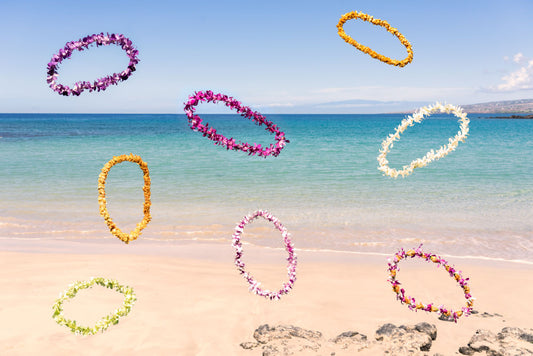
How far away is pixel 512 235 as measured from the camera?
1478 cm

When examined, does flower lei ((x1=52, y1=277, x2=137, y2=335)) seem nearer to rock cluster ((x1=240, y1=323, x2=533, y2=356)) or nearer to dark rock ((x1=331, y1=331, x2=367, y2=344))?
rock cluster ((x1=240, y1=323, x2=533, y2=356))

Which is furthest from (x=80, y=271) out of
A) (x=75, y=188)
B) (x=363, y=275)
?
(x=75, y=188)

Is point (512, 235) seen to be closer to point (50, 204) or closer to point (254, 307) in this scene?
point (254, 307)

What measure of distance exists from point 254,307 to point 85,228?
8272 mm

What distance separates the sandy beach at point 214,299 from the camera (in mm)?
8006

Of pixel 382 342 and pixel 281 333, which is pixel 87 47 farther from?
pixel 382 342

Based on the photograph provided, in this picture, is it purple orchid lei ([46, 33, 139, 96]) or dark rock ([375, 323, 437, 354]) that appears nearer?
purple orchid lei ([46, 33, 139, 96])

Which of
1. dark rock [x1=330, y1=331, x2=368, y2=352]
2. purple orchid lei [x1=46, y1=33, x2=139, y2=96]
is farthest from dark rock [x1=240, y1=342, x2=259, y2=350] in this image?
purple orchid lei [x1=46, y1=33, x2=139, y2=96]

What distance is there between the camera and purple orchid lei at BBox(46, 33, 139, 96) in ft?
16.1

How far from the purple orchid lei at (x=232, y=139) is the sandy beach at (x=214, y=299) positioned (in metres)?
4.14

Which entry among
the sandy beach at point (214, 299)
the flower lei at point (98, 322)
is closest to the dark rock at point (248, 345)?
the sandy beach at point (214, 299)

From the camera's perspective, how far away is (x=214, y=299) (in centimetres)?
959

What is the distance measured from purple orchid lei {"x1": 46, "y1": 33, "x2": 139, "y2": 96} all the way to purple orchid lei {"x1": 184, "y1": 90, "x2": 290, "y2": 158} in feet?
2.48

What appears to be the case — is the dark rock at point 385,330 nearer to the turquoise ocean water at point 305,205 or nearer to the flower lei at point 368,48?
the flower lei at point 368,48
